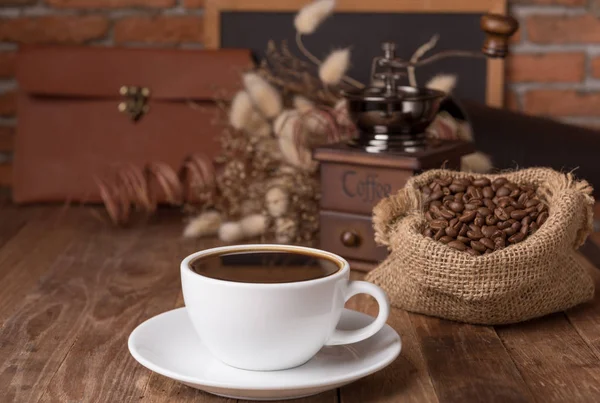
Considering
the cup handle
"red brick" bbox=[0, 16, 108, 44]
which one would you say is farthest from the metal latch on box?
the cup handle

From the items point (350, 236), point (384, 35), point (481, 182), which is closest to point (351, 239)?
point (350, 236)

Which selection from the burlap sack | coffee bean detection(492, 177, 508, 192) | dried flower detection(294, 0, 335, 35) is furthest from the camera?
dried flower detection(294, 0, 335, 35)

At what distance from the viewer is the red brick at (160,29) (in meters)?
2.03

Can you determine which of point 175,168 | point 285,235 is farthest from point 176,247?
point 175,168

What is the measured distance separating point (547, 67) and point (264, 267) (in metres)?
1.36

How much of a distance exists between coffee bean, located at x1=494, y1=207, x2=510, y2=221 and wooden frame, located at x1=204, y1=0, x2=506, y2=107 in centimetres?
94

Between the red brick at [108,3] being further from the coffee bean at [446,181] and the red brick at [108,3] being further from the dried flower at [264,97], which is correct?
the coffee bean at [446,181]

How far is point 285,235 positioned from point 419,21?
716 mm

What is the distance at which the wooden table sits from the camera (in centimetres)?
87

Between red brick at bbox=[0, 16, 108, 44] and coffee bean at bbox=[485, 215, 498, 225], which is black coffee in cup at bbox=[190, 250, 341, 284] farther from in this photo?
red brick at bbox=[0, 16, 108, 44]

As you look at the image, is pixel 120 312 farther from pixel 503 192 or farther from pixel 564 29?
pixel 564 29

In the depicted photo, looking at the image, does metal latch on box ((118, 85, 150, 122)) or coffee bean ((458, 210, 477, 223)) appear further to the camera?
metal latch on box ((118, 85, 150, 122))

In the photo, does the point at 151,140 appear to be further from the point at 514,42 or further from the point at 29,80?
the point at 514,42

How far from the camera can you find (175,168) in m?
1.76
